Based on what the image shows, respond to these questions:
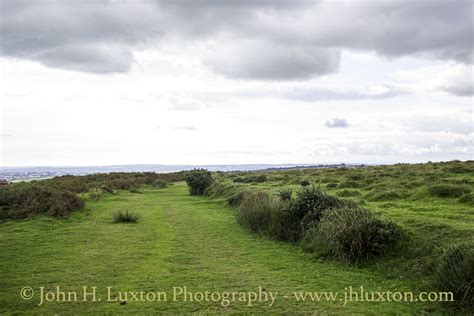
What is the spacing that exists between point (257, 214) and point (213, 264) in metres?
7.03

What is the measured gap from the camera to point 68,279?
39.8 feet

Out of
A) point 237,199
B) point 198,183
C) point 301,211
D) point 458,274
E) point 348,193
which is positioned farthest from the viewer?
point 198,183

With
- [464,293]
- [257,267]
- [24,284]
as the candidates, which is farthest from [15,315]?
[464,293]

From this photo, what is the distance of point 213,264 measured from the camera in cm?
1410

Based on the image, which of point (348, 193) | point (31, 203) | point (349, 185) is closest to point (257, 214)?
point (348, 193)

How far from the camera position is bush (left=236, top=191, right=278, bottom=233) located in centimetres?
2011

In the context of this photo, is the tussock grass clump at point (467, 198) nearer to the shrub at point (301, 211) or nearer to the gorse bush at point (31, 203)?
the shrub at point (301, 211)

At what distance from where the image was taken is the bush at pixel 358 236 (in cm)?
1341

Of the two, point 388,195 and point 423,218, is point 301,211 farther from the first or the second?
point 388,195

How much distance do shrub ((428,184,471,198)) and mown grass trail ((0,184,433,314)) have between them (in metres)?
9.24

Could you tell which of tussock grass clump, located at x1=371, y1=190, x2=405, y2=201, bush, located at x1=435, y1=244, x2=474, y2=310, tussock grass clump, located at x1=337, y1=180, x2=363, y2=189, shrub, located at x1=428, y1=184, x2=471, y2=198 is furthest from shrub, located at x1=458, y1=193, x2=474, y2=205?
tussock grass clump, located at x1=337, y1=180, x2=363, y2=189

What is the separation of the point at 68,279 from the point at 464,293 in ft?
34.6

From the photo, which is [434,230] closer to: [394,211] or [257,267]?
[394,211]

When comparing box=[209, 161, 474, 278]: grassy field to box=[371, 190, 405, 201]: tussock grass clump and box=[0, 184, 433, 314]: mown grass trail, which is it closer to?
box=[371, 190, 405, 201]: tussock grass clump
